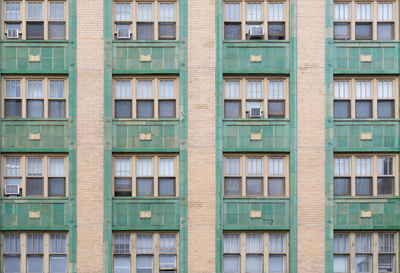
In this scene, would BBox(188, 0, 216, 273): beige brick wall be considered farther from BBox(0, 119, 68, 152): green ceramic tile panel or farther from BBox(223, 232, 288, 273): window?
BBox(0, 119, 68, 152): green ceramic tile panel

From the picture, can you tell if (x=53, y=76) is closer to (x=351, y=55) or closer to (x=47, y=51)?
(x=47, y=51)

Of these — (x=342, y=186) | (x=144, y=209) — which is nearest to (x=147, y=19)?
(x=144, y=209)

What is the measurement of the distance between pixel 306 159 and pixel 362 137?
2321 mm

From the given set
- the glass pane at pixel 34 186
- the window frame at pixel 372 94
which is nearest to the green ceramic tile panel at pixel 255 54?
the window frame at pixel 372 94

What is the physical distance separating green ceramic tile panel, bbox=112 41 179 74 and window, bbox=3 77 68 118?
2339 millimetres

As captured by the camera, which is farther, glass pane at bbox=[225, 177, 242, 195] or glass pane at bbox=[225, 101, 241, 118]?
glass pane at bbox=[225, 101, 241, 118]

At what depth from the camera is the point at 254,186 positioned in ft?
82.6

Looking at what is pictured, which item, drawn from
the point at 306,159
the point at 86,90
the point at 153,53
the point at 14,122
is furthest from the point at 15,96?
the point at 306,159

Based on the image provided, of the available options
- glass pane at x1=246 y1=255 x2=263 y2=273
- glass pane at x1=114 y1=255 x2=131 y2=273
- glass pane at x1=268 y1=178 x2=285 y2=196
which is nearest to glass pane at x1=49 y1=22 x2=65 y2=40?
glass pane at x1=114 y1=255 x2=131 y2=273

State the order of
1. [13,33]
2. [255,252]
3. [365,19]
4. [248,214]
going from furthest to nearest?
[365,19], [13,33], [255,252], [248,214]

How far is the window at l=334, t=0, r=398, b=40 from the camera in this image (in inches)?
1010

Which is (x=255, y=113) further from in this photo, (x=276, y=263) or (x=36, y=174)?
(x=36, y=174)

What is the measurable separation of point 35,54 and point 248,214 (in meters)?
10.2

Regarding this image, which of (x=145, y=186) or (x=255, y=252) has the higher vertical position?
(x=145, y=186)
